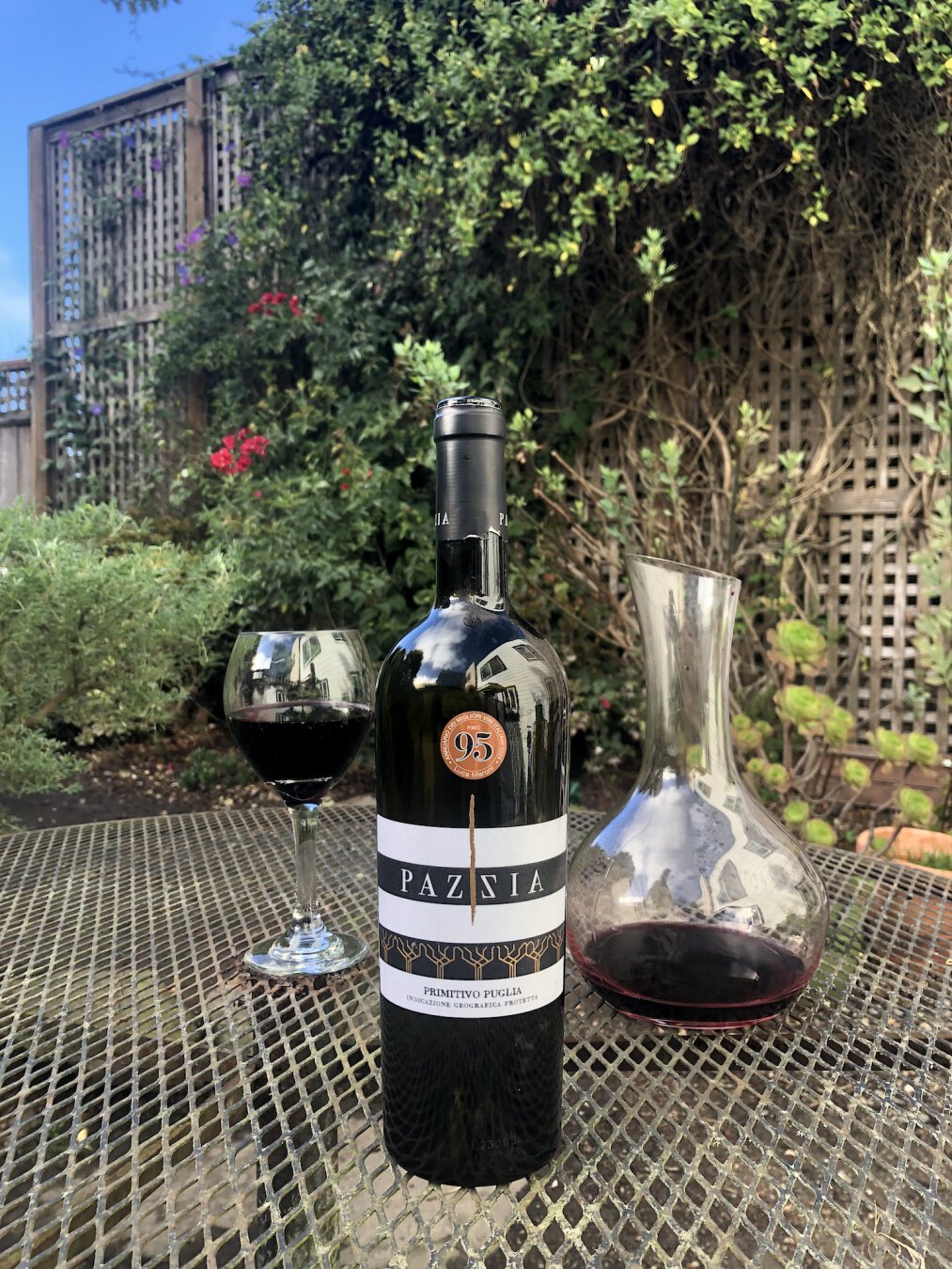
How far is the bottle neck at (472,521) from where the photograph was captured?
0.56 metres

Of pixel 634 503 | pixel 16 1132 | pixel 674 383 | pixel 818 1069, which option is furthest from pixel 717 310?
pixel 16 1132

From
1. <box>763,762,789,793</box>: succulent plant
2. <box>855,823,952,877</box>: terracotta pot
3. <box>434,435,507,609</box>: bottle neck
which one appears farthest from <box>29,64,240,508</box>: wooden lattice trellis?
<box>434,435,507,609</box>: bottle neck

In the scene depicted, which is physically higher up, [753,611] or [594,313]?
[594,313]

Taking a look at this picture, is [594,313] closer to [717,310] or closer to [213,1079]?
[717,310]

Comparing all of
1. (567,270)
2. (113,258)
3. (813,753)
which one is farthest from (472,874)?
(113,258)

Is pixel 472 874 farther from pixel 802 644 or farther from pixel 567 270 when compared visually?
pixel 567 270

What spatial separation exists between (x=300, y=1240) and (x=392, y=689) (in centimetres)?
33

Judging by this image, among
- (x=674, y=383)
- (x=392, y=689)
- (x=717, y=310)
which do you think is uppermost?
(x=717, y=310)

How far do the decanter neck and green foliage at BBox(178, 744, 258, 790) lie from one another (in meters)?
3.10

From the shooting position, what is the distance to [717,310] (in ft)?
10.9

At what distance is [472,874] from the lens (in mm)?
522

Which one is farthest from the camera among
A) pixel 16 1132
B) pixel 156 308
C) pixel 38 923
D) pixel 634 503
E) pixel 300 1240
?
pixel 156 308

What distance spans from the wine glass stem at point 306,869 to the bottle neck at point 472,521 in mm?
380

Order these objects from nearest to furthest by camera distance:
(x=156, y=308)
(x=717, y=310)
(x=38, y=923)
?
(x=38, y=923) < (x=717, y=310) < (x=156, y=308)
